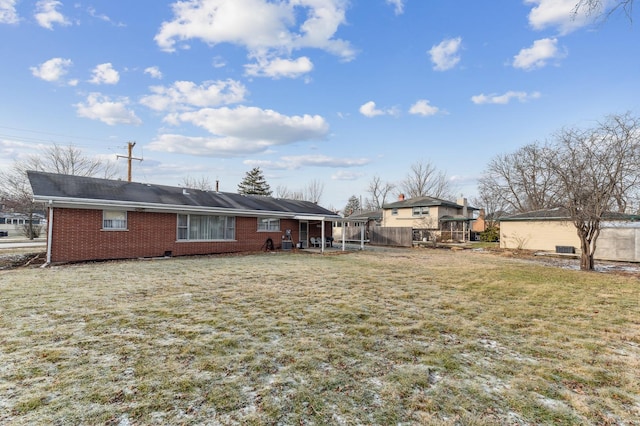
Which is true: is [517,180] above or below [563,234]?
above

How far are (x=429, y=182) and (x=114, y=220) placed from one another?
4111 cm

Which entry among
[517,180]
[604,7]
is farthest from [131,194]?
[517,180]

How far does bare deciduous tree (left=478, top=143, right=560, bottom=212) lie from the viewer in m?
31.4

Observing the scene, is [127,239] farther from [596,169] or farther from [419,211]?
[419,211]

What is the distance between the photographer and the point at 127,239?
1302 centimetres

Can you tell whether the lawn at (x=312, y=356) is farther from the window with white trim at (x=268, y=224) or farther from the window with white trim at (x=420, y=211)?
the window with white trim at (x=420, y=211)

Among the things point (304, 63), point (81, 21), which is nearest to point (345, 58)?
point (304, 63)

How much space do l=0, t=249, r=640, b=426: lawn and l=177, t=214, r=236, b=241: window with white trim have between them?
289 inches

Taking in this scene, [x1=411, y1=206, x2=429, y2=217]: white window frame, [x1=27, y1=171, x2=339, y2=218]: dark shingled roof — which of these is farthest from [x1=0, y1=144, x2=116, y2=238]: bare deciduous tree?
[x1=411, y1=206, x2=429, y2=217]: white window frame

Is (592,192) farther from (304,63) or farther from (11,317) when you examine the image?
(11,317)

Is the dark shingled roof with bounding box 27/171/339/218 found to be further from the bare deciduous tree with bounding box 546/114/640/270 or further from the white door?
A: the bare deciduous tree with bounding box 546/114/640/270

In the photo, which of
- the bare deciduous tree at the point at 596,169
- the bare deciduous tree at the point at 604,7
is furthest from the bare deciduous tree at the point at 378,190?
the bare deciduous tree at the point at 604,7

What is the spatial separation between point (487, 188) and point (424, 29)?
97.8 feet

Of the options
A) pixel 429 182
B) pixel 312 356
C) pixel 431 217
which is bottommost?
pixel 312 356
